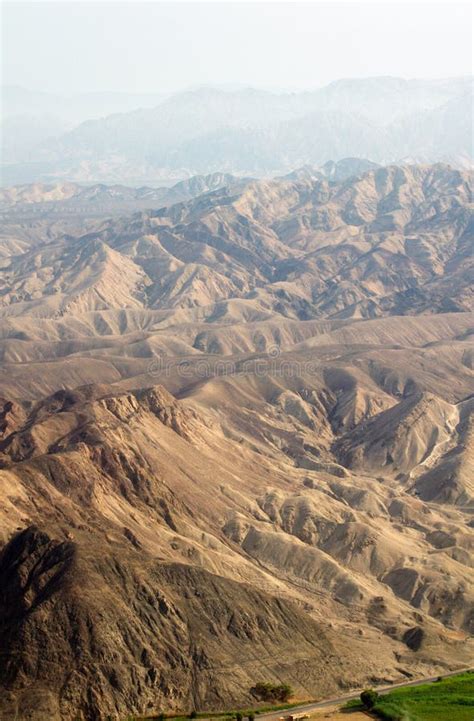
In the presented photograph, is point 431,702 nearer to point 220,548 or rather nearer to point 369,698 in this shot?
point 369,698

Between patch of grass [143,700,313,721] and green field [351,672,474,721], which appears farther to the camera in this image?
patch of grass [143,700,313,721]

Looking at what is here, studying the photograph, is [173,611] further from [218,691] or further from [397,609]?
[397,609]

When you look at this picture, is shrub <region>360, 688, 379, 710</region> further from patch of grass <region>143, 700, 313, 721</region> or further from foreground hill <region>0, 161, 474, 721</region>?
foreground hill <region>0, 161, 474, 721</region>

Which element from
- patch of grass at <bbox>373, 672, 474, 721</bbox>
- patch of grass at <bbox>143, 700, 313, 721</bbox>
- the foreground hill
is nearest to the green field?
patch of grass at <bbox>373, 672, 474, 721</bbox>

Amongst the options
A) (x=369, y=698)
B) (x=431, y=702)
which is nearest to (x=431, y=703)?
(x=431, y=702)

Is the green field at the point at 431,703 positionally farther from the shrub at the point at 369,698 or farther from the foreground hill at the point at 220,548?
the foreground hill at the point at 220,548

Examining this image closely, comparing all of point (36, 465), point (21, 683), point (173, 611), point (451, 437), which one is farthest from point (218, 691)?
point (451, 437)

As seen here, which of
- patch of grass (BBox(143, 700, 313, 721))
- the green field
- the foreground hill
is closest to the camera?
the green field
